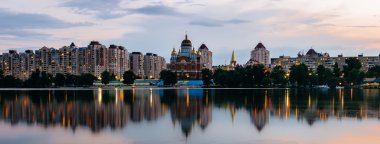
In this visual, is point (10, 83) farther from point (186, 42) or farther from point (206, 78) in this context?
point (186, 42)

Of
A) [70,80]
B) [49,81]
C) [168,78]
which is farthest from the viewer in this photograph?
[70,80]

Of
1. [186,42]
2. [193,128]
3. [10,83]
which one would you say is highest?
[186,42]

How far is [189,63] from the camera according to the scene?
550 feet

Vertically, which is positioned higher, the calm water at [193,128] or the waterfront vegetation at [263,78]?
the waterfront vegetation at [263,78]

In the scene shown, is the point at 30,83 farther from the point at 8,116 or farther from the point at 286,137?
the point at 286,137

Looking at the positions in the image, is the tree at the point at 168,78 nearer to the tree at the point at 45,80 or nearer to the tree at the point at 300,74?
the tree at the point at 45,80

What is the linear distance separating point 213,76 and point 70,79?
4696 cm

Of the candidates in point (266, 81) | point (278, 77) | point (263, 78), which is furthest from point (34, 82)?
point (278, 77)

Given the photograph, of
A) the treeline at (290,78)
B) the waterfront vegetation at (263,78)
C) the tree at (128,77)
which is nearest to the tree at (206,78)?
the waterfront vegetation at (263,78)

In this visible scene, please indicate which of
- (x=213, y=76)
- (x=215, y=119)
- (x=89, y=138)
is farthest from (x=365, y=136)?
(x=213, y=76)

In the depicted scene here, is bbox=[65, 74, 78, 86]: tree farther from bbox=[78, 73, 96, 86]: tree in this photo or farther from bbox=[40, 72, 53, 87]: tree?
bbox=[40, 72, 53, 87]: tree

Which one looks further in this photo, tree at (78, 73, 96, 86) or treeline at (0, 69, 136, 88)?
tree at (78, 73, 96, 86)

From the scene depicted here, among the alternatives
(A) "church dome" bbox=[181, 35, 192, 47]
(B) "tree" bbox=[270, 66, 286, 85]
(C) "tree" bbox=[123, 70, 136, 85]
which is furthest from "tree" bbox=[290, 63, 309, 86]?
(C) "tree" bbox=[123, 70, 136, 85]

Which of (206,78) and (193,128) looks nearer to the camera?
(193,128)
